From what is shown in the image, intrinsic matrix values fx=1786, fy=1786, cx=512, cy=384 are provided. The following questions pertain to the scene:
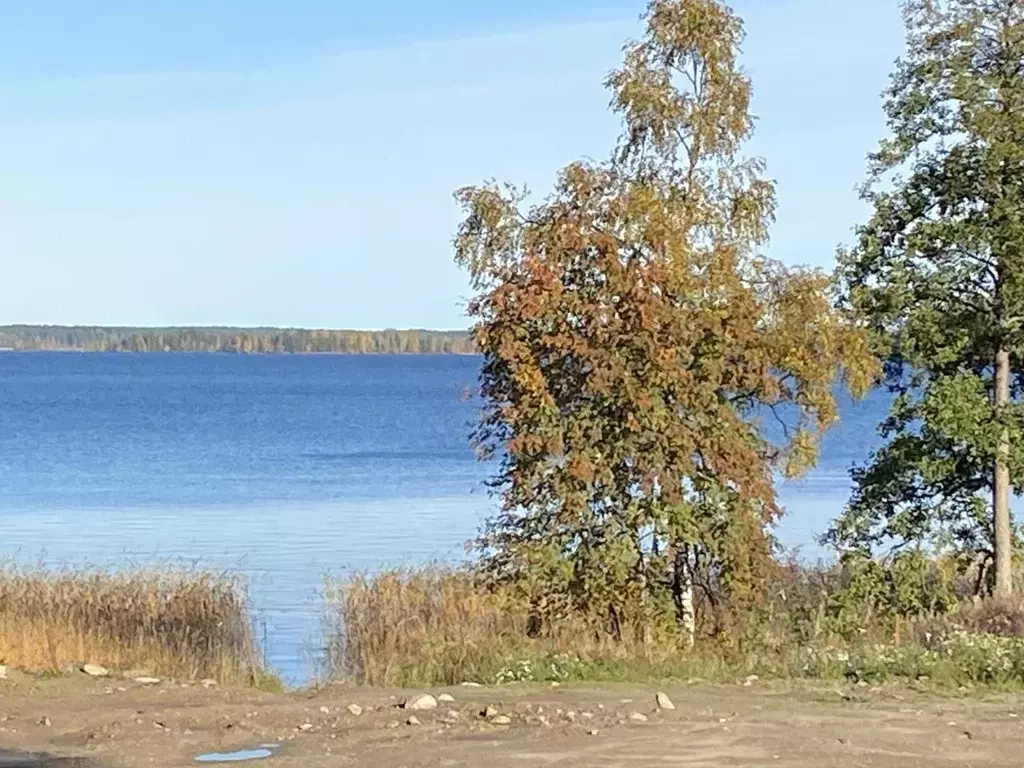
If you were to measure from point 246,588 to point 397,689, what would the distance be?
9.05m

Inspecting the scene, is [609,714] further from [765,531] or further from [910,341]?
[910,341]

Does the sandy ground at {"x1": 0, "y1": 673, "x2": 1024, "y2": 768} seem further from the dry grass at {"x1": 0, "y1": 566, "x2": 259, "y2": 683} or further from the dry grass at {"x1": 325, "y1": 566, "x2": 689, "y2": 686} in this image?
the dry grass at {"x1": 0, "y1": 566, "x2": 259, "y2": 683}

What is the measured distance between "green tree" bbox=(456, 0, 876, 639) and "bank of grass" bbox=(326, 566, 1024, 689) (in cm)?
60

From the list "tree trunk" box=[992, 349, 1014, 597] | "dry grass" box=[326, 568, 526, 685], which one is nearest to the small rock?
"dry grass" box=[326, 568, 526, 685]

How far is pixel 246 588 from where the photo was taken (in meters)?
21.3

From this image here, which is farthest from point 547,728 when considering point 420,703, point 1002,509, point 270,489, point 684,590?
point 270,489

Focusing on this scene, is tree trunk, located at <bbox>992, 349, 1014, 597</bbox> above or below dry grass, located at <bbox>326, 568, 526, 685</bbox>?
above

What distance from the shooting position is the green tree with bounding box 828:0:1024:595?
680 inches

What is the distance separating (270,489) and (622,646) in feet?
111

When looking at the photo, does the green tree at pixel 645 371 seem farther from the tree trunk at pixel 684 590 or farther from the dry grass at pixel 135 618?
the dry grass at pixel 135 618

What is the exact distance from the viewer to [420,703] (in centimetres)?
1102

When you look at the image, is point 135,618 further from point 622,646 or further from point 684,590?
point 622,646

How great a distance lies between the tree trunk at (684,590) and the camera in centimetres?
1519

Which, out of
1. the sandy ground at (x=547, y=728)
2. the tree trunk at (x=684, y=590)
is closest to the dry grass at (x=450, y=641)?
the tree trunk at (x=684, y=590)
